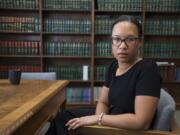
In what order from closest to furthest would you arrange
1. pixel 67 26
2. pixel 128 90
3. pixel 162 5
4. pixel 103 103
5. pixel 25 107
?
1. pixel 25 107
2. pixel 128 90
3. pixel 103 103
4. pixel 162 5
5. pixel 67 26

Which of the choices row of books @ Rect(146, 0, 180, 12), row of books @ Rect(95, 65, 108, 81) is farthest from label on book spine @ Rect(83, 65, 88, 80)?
row of books @ Rect(146, 0, 180, 12)

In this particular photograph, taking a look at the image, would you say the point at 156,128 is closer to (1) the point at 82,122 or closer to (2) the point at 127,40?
(1) the point at 82,122

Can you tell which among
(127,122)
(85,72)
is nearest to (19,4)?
(85,72)

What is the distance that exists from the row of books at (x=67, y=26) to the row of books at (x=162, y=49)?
3.18 feet

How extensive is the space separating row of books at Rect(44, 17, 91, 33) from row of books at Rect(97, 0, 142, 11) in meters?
0.32

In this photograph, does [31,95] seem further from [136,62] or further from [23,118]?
[136,62]

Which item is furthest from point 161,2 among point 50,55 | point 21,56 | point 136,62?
point 136,62

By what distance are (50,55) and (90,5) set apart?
0.99 metres

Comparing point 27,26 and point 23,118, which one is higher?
point 27,26

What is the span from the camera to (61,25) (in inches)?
159

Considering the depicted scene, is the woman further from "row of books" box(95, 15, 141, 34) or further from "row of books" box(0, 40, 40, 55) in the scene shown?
"row of books" box(0, 40, 40, 55)

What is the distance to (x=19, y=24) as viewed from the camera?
399 cm

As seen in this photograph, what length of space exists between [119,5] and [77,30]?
746mm

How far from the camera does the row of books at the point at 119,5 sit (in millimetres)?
3939
